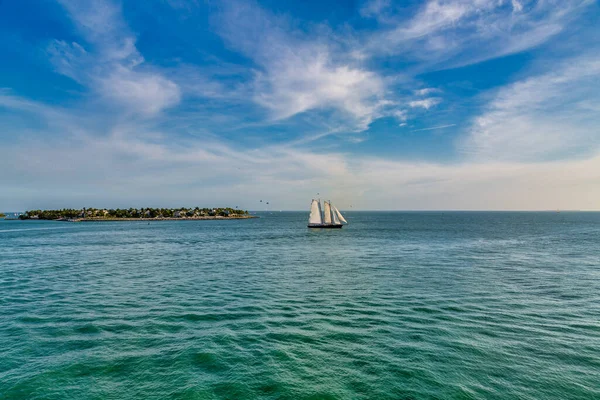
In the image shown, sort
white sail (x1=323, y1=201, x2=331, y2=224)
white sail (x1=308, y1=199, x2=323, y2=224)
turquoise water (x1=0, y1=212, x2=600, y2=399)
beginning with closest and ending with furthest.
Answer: turquoise water (x1=0, y1=212, x2=600, y2=399) → white sail (x1=308, y1=199, x2=323, y2=224) → white sail (x1=323, y1=201, x2=331, y2=224)

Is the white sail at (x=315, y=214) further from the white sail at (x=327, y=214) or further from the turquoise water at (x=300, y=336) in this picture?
the turquoise water at (x=300, y=336)

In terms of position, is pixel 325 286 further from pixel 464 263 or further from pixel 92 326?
pixel 464 263

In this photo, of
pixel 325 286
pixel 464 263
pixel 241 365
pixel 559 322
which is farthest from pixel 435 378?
pixel 464 263

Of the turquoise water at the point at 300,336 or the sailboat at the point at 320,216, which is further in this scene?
the sailboat at the point at 320,216

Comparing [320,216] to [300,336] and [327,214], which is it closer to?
[327,214]

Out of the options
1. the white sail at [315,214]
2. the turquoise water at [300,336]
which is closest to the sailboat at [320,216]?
the white sail at [315,214]

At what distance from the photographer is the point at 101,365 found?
1639cm

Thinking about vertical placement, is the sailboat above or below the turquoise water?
above

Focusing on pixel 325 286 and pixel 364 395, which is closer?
pixel 364 395

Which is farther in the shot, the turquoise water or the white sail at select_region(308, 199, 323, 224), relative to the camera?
the white sail at select_region(308, 199, 323, 224)

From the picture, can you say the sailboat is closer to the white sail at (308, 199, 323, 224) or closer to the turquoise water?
the white sail at (308, 199, 323, 224)

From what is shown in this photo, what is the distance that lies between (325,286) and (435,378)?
19638 millimetres

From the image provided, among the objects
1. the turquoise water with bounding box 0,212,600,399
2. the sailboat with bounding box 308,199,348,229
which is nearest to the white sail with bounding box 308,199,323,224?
the sailboat with bounding box 308,199,348,229

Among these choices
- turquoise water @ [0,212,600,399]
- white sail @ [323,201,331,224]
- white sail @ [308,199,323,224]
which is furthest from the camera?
white sail @ [323,201,331,224]
